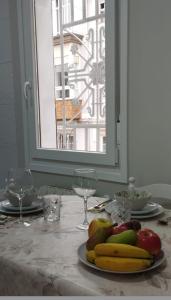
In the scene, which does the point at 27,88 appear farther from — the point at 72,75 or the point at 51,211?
the point at 51,211

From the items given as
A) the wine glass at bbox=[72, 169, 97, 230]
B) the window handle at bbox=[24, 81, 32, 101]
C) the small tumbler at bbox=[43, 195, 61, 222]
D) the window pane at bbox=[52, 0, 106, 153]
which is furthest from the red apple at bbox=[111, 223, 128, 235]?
the window handle at bbox=[24, 81, 32, 101]

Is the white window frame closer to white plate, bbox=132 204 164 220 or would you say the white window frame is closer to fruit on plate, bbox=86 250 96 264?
white plate, bbox=132 204 164 220

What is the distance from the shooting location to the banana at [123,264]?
25.3 inches

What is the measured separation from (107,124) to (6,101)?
35.1 inches

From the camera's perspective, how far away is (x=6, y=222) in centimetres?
105

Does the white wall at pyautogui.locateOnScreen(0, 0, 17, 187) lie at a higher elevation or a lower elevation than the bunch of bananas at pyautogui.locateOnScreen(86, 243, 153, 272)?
higher

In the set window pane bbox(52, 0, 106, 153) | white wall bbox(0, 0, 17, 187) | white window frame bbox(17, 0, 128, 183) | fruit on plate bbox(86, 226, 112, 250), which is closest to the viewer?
fruit on plate bbox(86, 226, 112, 250)

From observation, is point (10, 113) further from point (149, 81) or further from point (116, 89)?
point (149, 81)

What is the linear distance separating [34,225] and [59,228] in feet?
0.31

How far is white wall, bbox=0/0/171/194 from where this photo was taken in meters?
1.46

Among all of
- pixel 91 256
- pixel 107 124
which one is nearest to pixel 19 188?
pixel 91 256

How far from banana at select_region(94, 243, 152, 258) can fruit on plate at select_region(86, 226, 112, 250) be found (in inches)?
1.5

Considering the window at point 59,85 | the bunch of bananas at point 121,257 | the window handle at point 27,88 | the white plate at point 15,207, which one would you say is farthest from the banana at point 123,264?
the window handle at point 27,88

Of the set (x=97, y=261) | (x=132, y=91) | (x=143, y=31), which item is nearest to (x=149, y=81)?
(x=132, y=91)
